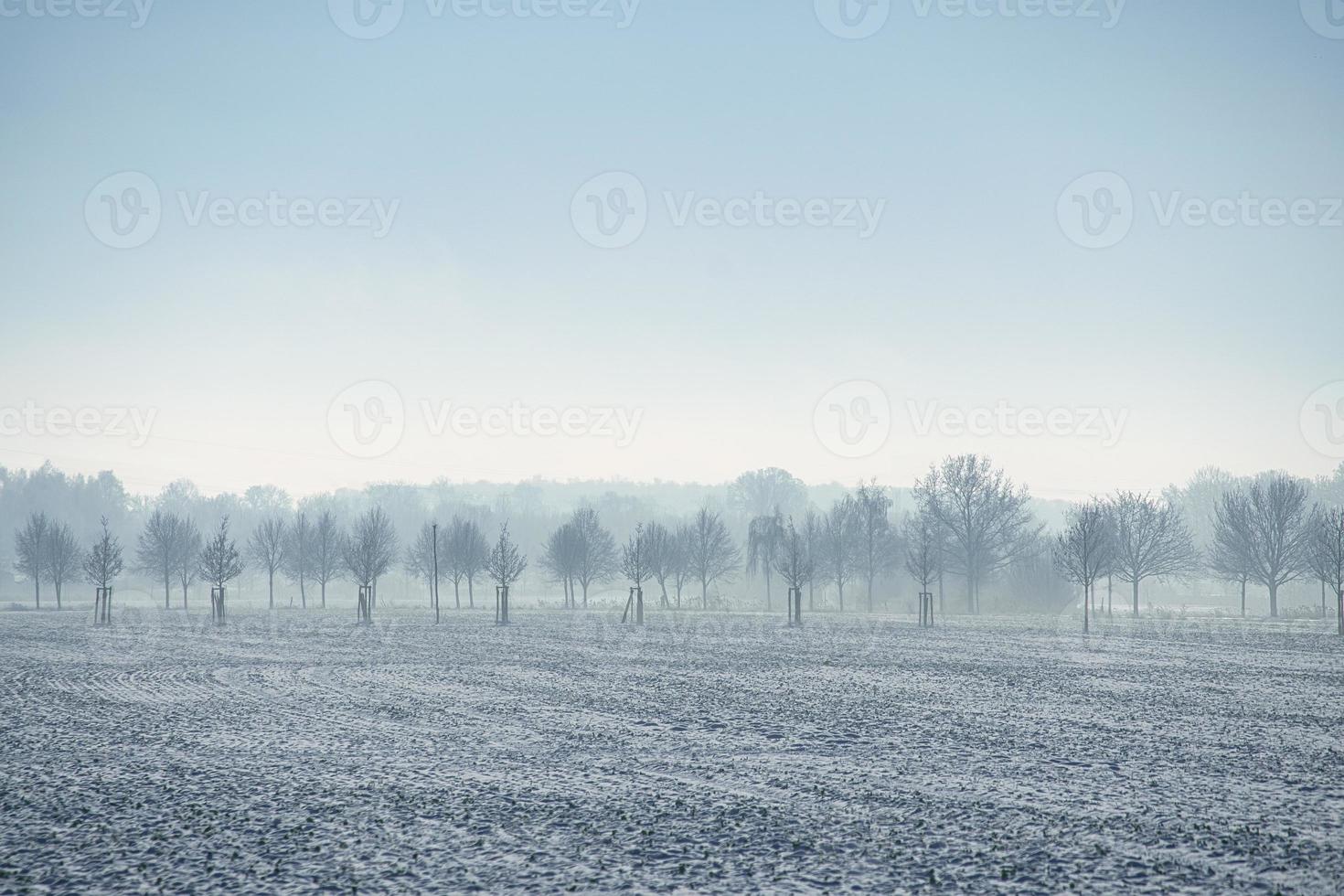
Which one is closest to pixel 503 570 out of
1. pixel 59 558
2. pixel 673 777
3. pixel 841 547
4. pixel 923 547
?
pixel 923 547

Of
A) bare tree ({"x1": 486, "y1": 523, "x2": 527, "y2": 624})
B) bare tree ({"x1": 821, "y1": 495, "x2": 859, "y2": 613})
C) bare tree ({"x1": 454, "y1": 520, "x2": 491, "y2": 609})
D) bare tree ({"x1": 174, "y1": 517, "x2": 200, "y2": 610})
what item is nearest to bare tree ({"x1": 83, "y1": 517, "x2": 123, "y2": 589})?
bare tree ({"x1": 174, "y1": 517, "x2": 200, "y2": 610})

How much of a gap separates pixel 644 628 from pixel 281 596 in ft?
240

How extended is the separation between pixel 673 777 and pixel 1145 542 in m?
56.3

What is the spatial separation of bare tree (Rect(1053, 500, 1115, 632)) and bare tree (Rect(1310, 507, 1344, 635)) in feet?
27.8

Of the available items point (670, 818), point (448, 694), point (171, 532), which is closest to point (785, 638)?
point (448, 694)

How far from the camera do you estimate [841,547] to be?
2387 inches

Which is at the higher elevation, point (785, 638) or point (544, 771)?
point (544, 771)

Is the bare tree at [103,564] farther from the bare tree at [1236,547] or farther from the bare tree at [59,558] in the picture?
the bare tree at [1236,547]

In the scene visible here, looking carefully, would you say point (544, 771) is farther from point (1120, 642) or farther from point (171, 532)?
point (171, 532)

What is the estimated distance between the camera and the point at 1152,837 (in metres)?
7.23

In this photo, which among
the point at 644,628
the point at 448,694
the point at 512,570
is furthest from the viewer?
the point at 512,570

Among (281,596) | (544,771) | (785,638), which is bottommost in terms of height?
(281,596)

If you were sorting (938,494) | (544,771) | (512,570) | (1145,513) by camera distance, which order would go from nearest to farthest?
(544,771), (512,570), (1145,513), (938,494)

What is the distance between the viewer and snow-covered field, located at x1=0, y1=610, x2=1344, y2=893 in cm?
662
